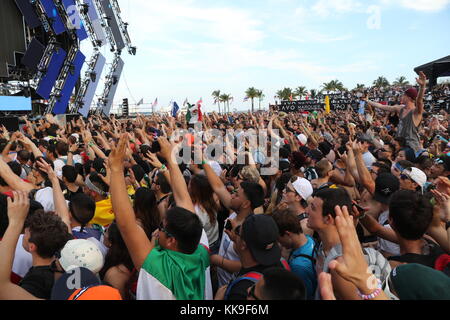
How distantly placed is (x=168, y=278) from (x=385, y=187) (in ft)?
9.23

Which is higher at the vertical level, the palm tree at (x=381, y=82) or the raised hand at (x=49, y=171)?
the palm tree at (x=381, y=82)

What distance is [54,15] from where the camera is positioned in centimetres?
2291

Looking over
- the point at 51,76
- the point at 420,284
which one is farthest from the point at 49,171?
the point at 51,76

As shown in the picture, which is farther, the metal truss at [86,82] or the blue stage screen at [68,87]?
the metal truss at [86,82]

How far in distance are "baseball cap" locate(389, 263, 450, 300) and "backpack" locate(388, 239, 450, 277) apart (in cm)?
73

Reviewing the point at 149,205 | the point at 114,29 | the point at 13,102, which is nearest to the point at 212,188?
the point at 149,205

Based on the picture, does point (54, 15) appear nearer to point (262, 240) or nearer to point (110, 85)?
point (110, 85)

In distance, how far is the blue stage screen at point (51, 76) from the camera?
22.7 metres

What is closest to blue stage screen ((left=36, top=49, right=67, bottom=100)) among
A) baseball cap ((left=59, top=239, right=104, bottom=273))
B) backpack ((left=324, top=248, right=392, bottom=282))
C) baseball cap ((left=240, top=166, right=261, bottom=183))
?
baseball cap ((left=240, top=166, right=261, bottom=183))

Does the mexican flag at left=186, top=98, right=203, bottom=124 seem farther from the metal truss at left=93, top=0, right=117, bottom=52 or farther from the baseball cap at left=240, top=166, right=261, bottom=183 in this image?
the metal truss at left=93, top=0, right=117, bottom=52

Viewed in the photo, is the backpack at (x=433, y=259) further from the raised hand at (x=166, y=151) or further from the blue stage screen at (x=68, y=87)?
the blue stage screen at (x=68, y=87)

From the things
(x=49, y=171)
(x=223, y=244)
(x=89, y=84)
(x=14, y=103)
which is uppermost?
(x=89, y=84)

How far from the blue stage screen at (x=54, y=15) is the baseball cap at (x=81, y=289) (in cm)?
2533

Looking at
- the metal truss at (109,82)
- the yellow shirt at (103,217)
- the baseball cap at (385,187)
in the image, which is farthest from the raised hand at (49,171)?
the metal truss at (109,82)
